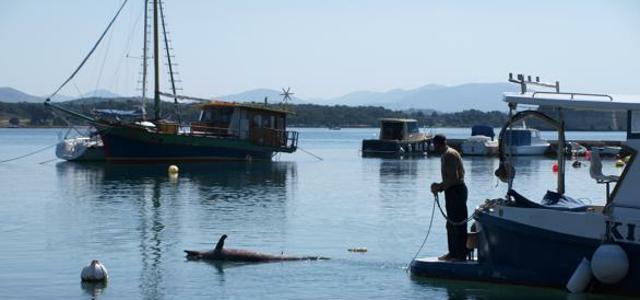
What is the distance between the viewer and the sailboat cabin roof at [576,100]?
15.6 metres

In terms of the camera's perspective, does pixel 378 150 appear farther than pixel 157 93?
Yes

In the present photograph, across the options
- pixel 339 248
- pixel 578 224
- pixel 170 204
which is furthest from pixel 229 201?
pixel 578 224

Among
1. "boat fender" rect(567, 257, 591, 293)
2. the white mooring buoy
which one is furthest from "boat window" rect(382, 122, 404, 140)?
"boat fender" rect(567, 257, 591, 293)

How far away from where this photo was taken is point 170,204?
33.3 metres

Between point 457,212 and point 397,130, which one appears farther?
point 397,130

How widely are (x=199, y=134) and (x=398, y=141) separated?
75.4 feet

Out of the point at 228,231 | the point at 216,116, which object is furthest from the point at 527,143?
the point at 228,231

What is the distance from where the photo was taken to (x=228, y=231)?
25.3 metres

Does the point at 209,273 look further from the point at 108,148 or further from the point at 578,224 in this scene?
the point at 108,148

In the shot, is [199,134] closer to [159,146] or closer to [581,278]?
[159,146]

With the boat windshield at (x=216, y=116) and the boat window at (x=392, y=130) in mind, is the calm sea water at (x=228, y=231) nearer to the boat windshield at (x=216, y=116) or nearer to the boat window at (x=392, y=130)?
the boat windshield at (x=216, y=116)

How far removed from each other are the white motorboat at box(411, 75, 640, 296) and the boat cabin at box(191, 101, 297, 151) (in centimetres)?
4332

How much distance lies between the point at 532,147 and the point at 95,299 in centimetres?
6374

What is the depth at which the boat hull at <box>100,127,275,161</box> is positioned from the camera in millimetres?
57312
